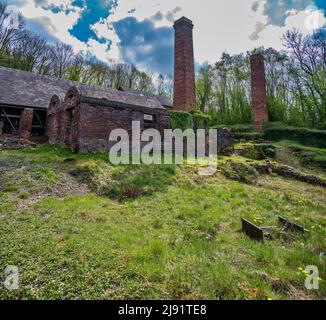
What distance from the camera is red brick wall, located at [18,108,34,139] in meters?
15.8

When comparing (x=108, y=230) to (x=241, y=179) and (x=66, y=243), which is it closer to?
(x=66, y=243)

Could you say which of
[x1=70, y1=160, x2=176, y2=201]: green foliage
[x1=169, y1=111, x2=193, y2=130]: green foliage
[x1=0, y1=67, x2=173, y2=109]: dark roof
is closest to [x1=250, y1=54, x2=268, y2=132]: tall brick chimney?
[x1=169, y1=111, x2=193, y2=130]: green foliage

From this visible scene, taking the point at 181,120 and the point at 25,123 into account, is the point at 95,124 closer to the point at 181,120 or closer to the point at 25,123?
the point at 181,120

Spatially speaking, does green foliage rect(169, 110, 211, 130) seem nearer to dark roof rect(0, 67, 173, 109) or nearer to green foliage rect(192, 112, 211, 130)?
green foliage rect(192, 112, 211, 130)

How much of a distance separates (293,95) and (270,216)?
2175 cm

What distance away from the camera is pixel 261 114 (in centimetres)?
2203

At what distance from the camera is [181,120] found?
49.3 ft

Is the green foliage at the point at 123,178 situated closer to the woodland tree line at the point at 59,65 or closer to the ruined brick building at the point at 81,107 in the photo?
the ruined brick building at the point at 81,107

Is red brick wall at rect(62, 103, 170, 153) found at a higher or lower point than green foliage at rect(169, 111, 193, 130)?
lower

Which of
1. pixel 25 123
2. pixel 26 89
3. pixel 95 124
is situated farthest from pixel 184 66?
pixel 25 123

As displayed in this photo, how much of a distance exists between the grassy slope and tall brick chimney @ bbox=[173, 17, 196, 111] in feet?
31.3

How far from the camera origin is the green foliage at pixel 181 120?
14688 millimetres

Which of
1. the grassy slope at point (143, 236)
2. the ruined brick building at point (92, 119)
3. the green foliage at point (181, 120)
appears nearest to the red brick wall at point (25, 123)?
the ruined brick building at point (92, 119)
